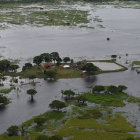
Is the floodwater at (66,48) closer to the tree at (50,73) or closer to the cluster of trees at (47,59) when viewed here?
the tree at (50,73)

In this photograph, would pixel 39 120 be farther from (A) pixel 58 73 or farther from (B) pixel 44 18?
(B) pixel 44 18

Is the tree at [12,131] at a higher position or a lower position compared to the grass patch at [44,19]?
lower

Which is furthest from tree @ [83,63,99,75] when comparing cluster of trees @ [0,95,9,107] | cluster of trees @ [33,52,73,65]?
cluster of trees @ [0,95,9,107]

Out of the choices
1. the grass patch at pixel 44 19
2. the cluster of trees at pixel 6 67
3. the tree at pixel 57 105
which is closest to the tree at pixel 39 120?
the tree at pixel 57 105

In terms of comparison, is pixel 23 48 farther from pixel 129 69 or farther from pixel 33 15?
pixel 33 15

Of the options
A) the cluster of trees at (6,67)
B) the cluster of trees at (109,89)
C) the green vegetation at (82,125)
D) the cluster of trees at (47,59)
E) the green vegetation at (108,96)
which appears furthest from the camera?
the cluster of trees at (47,59)

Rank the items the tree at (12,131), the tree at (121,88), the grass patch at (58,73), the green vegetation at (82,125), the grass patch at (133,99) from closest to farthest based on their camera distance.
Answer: the tree at (12,131), the green vegetation at (82,125), the grass patch at (133,99), the tree at (121,88), the grass patch at (58,73)

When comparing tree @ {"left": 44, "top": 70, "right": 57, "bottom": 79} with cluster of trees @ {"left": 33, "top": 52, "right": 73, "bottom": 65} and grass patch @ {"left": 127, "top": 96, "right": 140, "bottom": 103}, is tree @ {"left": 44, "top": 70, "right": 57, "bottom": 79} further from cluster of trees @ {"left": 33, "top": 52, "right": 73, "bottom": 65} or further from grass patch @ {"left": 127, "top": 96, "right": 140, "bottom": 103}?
grass patch @ {"left": 127, "top": 96, "right": 140, "bottom": 103}

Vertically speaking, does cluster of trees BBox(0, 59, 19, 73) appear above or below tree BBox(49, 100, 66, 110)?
above

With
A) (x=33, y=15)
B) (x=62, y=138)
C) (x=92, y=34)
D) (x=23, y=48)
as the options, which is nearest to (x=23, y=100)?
(x=62, y=138)
